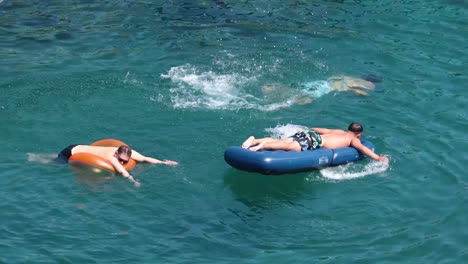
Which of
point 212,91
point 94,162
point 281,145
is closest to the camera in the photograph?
point 94,162

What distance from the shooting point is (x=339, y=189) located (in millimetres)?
13867

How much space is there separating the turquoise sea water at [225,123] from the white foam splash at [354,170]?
4 centimetres

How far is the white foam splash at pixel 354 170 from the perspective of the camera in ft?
46.8

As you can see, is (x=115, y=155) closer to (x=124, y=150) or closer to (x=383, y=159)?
(x=124, y=150)

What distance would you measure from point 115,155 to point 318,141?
3.82m

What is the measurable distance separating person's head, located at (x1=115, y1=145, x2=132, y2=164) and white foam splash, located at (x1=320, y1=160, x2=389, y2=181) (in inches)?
142

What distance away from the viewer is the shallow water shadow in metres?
13.6

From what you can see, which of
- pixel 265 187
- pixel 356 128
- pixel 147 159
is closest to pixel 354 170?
pixel 356 128

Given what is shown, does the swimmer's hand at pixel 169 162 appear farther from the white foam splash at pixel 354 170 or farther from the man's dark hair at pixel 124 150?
the white foam splash at pixel 354 170

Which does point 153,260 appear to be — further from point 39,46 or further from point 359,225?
point 39,46

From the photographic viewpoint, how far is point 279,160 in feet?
44.2

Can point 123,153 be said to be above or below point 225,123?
above

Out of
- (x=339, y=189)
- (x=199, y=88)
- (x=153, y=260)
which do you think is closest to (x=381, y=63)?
(x=199, y=88)

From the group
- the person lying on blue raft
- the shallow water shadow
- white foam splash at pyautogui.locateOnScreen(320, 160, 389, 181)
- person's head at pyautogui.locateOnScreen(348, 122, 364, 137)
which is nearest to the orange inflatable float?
the shallow water shadow
